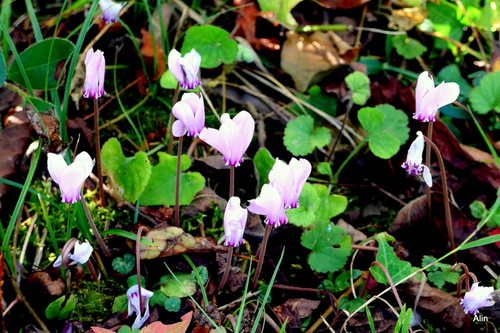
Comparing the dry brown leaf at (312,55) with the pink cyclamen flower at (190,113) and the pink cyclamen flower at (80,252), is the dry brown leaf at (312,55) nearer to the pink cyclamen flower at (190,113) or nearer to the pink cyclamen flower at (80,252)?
the pink cyclamen flower at (190,113)

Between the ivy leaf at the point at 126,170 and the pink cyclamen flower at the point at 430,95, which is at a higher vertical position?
the pink cyclamen flower at the point at 430,95

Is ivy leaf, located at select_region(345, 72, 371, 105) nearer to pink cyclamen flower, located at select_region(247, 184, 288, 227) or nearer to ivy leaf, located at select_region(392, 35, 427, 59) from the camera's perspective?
ivy leaf, located at select_region(392, 35, 427, 59)

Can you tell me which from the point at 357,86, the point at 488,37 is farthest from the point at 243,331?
the point at 488,37

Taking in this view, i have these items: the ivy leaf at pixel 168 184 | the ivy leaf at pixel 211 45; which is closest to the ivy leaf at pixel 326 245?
the ivy leaf at pixel 168 184

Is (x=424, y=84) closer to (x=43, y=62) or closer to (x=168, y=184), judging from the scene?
(x=168, y=184)

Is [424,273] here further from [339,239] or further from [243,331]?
[243,331]

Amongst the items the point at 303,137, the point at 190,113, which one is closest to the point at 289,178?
the point at 190,113

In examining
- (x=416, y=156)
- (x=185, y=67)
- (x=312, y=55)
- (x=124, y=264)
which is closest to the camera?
→ (x=416, y=156)

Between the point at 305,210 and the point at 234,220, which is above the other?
the point at 234,220
